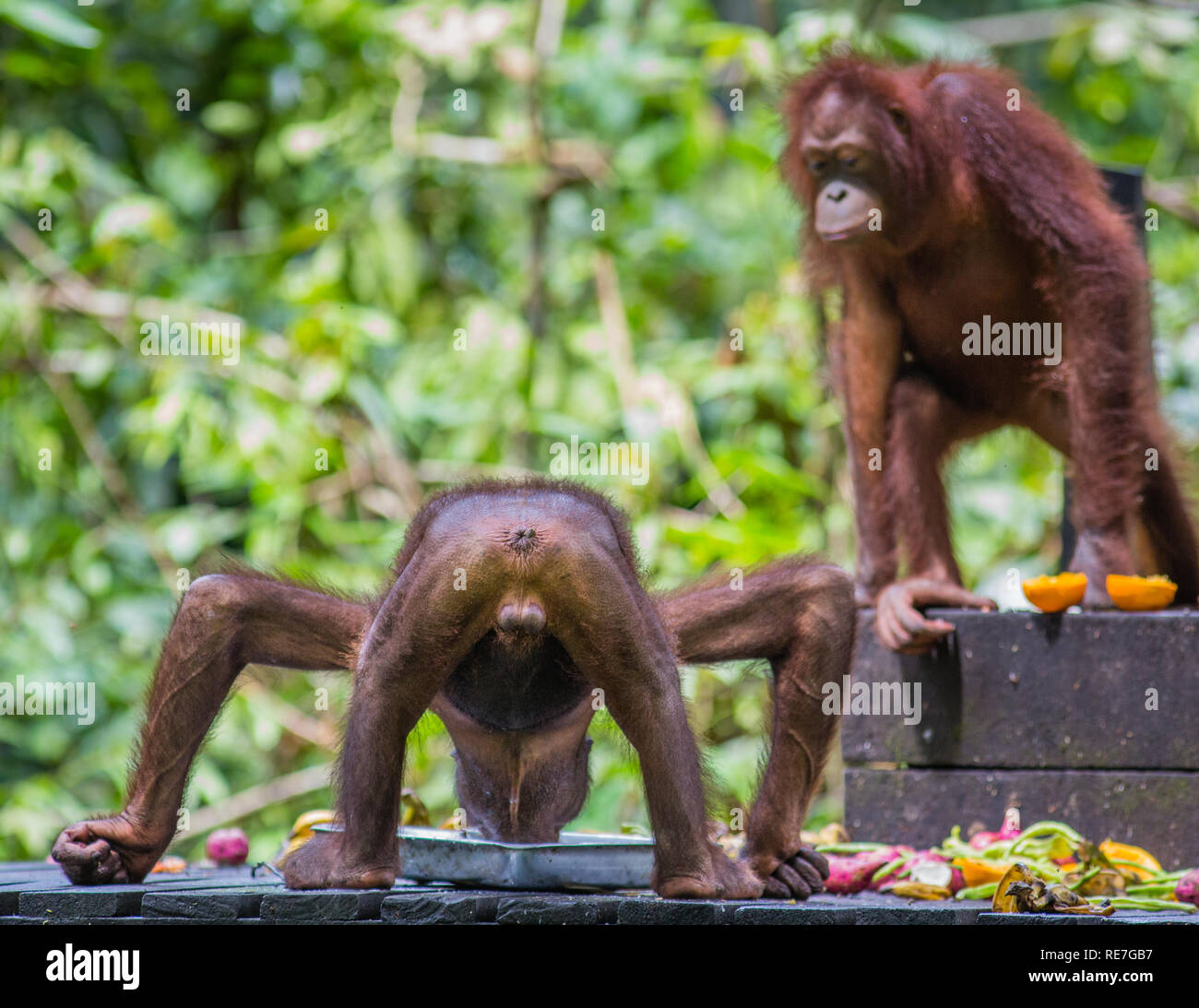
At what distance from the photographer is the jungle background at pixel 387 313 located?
6.21 m

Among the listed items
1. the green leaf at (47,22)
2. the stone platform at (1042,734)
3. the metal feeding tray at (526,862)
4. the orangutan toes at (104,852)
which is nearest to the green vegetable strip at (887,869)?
the metal feeding tray at (526,862)

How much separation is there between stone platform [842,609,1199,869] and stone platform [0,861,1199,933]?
1.21 meters

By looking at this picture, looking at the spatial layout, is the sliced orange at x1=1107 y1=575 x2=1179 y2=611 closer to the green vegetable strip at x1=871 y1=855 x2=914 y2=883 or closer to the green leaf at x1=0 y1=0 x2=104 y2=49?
the green vegetable strip at x1=871 y1=855 x2=914 y2=883

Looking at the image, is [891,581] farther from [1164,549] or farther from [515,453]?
[515,453]

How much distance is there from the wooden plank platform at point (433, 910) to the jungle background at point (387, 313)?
3341mm

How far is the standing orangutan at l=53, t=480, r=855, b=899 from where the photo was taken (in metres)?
2.31

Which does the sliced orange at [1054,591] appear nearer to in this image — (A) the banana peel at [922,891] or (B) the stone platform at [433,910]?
(A) the banana peel at [922,891]

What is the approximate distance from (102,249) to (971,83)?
366 centimetres

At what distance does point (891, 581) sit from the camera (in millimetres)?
4133

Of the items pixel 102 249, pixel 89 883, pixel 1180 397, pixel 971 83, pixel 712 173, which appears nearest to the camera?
pixel 89 883

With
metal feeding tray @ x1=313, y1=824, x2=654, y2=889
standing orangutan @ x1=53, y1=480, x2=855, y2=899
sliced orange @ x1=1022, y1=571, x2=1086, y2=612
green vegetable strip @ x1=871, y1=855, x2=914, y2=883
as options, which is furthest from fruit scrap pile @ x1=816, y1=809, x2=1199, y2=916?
sliced orange @ x1=1022, y1=571, x2=1086, y2=612
